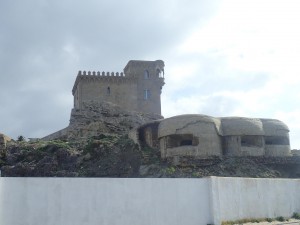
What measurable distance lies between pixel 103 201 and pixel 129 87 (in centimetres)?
3244

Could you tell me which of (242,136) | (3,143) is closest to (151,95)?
(3,143)

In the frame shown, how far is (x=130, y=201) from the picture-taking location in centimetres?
1212

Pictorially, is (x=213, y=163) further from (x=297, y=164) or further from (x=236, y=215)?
(x=236, y=215)

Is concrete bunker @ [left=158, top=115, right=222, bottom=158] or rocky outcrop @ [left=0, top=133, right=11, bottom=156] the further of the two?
rocky outcrop @ [left=0, top=133, right=11, bottom=156]

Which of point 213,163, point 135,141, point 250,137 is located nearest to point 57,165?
point 135,141

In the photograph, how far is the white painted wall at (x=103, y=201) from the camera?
10.4 m

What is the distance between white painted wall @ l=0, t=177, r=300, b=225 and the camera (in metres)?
10.4

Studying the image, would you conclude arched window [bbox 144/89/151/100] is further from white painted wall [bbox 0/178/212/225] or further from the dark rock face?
white painted wall [bbox 0/178/212/225]

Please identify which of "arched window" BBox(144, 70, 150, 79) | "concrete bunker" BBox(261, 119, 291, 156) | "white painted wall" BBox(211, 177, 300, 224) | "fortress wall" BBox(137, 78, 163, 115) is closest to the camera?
"white painted wall" BBox(211, 177, 300, 224)

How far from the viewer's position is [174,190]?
13.3 meters

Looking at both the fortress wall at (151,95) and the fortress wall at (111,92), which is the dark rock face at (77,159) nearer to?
the fortress wall at (111,92)

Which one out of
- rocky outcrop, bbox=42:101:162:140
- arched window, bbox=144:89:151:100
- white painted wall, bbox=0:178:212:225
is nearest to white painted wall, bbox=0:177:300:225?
white painted wall, bbox=0:178:212:225

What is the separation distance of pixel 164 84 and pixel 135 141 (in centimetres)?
1739

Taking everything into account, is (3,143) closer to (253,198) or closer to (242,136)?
(242,136)
